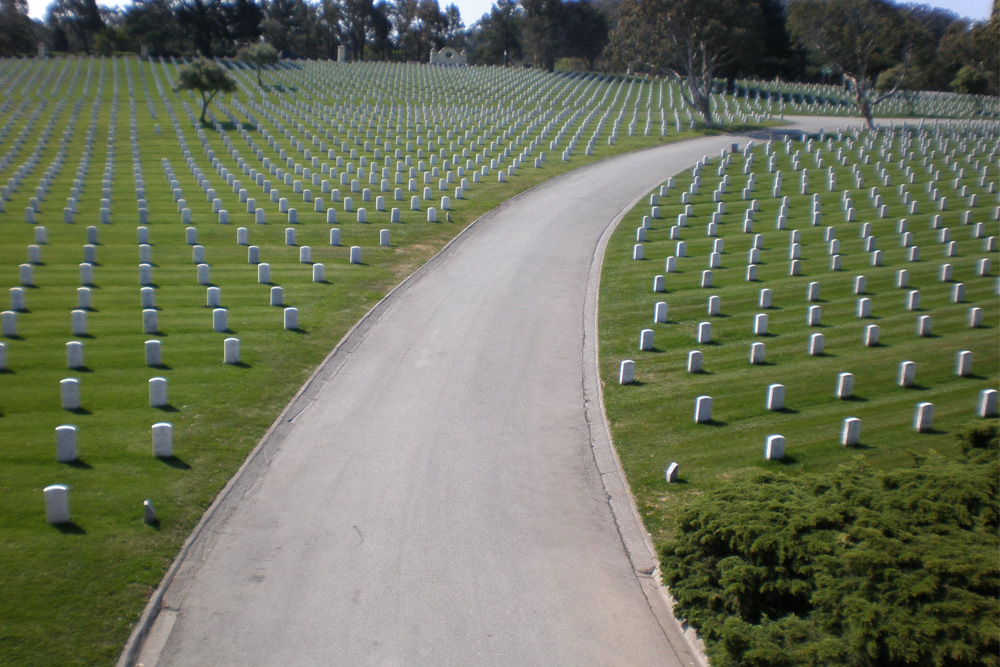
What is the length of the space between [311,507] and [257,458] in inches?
64.6

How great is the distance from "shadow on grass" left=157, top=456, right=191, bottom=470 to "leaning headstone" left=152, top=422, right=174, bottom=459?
0.02 metres

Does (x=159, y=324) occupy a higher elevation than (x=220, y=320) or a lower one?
lower

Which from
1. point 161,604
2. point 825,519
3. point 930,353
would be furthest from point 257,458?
point 930,353

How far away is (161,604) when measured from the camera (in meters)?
7.79

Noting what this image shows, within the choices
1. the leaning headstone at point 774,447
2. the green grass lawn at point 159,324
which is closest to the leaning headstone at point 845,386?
the leaning headstone at point 774,447

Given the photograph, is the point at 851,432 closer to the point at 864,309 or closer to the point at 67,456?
the point at 864,309

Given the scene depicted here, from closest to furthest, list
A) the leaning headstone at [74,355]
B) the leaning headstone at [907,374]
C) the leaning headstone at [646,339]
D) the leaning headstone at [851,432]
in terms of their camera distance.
Result: the leaning headstone at [851,432] → the leaning headstone at [907,374] → the leaning headstone at [74,355] → the leaning headstone at [646,339]

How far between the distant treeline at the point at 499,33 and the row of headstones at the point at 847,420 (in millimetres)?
44239

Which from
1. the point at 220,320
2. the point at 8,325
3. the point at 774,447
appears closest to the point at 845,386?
the point at 774,447

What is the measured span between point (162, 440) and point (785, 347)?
10.9m

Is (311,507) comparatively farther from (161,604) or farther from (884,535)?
(884,535)

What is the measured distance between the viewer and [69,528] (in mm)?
8828

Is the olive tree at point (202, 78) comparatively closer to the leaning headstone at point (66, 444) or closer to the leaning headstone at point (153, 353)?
the leaning headstone at point (153, 353)

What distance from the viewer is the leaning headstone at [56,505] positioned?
8766 millimetres
